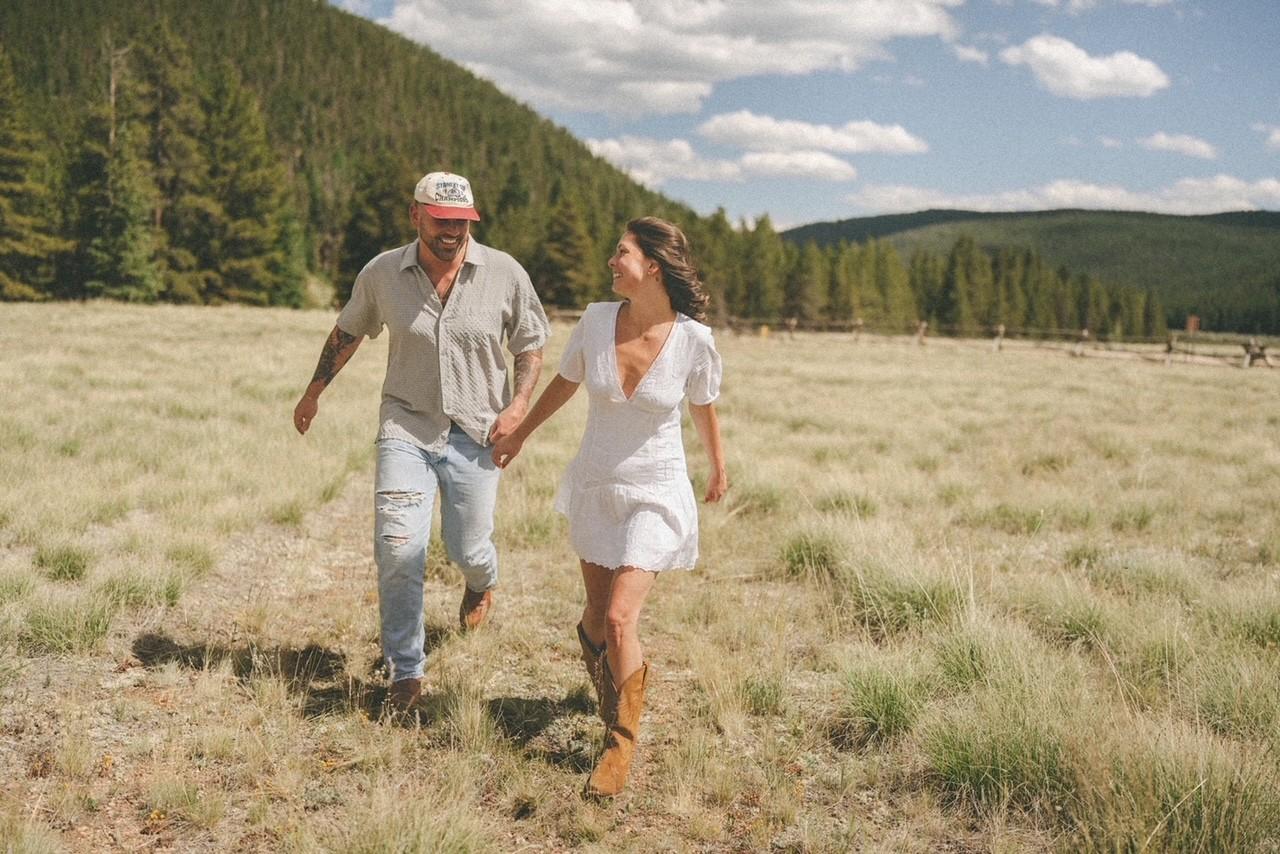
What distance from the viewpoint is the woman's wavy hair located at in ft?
10.4

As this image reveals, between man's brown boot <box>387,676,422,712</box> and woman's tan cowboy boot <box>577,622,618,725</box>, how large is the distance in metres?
0.77

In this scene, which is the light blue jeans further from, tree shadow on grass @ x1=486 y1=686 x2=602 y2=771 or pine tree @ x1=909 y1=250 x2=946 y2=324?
pine tree @ x1=909 y1=250 x2=946 y2=324

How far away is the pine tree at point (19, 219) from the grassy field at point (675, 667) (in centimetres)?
3618

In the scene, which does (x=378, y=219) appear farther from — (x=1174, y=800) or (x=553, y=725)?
(x=1174, y=800)

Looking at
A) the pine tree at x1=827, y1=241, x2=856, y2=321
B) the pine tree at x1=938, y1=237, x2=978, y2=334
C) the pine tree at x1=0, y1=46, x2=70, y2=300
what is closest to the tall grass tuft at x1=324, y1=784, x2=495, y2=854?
the pine tree at x1=0, y1=46, x2=70, y2=300

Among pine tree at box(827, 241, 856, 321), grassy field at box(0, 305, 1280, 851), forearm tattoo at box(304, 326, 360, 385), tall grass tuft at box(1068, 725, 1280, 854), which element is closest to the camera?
tall grass tuft at box(1068, 725, 1280, 854)

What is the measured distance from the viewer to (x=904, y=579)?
5.00 m

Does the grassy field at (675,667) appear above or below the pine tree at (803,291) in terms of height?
below

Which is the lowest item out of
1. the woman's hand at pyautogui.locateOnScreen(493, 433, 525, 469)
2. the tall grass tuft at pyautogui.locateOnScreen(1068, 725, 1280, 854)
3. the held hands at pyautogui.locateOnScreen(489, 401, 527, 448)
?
the tall grass tuft at pyautogui.locateOnScreen(1068, 725, 1280, 854)

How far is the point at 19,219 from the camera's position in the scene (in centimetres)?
3747

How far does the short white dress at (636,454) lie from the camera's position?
3.15 meters

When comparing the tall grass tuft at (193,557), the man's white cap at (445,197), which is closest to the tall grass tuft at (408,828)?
the man's white cap at (445,197)

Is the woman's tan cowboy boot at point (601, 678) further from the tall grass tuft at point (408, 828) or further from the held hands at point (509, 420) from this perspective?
the held hands at point (509, 420)

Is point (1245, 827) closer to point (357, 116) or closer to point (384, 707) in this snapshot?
point (384, 707)
